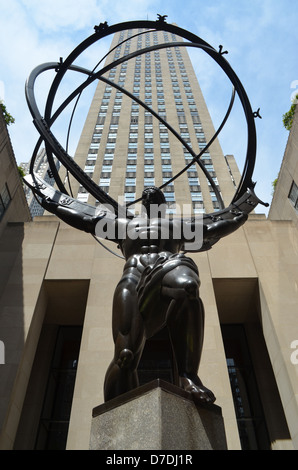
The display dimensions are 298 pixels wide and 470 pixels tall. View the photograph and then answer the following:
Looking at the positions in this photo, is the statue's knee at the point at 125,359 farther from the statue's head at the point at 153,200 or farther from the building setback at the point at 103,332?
the building setback at the point at 103,332

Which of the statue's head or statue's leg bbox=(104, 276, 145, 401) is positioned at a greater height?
the statue's head

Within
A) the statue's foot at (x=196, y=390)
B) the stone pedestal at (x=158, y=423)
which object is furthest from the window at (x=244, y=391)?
the stone pedestal at (x=158, y=423)

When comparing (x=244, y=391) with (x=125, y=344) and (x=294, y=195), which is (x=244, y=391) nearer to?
(x=294, y=195)

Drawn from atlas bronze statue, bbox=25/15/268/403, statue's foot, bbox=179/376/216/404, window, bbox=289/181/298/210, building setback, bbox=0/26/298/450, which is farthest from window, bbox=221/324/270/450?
statue's foot, bbox=179/376/216/404

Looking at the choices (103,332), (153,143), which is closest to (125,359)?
(103,332)

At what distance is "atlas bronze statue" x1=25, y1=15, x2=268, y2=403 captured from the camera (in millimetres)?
3641

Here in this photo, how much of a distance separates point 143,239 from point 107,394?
2.00 meters

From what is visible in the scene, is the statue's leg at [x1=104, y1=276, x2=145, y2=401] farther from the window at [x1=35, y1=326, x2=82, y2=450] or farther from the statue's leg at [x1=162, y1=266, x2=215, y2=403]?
the window at [x1=35, y1=326, x2=82, y2=450]

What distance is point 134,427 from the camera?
9.55ft

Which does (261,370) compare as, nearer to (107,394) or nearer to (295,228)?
(295,228)

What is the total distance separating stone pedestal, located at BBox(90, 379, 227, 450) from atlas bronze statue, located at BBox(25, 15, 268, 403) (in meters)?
0.18

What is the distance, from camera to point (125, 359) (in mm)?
3676

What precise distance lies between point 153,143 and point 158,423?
3642cm

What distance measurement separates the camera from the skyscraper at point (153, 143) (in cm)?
3142
